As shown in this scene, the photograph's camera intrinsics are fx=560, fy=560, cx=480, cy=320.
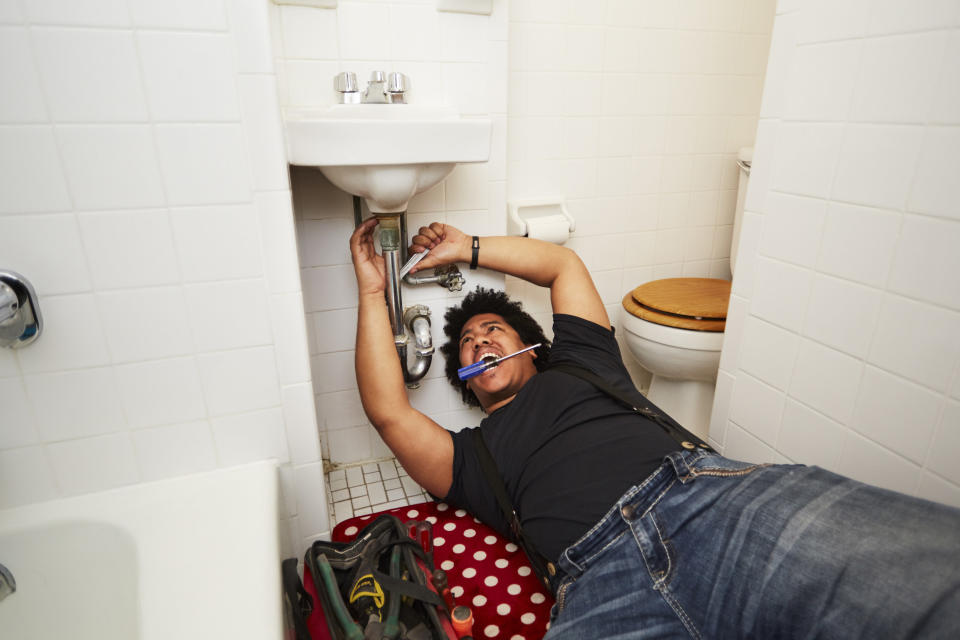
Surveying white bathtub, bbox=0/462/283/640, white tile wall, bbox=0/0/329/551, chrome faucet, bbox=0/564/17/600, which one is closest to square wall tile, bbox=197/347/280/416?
white tile wall, bbox=0/0/329/551

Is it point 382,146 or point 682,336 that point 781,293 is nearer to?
point 682,336

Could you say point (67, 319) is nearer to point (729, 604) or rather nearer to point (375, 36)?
point (375, 36)

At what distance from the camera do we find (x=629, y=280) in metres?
1.98

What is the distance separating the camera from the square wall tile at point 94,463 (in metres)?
1.02

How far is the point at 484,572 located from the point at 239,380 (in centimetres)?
69

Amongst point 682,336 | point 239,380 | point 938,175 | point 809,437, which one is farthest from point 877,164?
point 239,380

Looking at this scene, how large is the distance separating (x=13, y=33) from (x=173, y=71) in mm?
208

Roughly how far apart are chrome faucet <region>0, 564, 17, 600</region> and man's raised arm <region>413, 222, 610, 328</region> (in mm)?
977

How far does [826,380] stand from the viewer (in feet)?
3.58

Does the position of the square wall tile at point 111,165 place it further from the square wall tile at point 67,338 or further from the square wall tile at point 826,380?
the square wall tile at point 826,380

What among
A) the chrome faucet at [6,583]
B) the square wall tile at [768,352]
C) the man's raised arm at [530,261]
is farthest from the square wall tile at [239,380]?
the square wall tile at [768,352]

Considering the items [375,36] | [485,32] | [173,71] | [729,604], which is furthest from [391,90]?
[729,604]

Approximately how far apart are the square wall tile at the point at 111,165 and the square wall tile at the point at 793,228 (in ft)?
3.82

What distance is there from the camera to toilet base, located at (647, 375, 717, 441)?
1.71 metres
